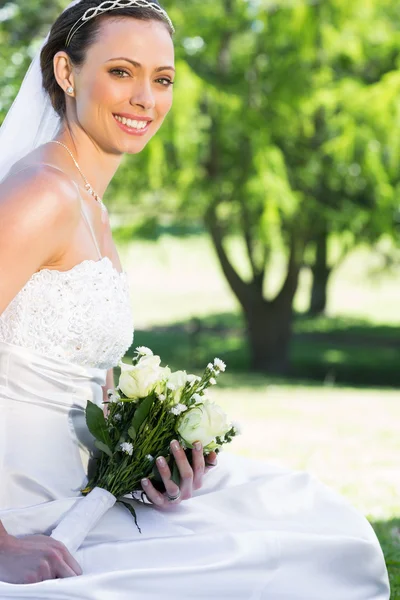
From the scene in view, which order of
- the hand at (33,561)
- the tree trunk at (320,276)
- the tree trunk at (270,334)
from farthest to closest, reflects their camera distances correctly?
1. the tree trunk at (320,276)
2. the tree trunk at (270,334)
3. the hand at (33,561)

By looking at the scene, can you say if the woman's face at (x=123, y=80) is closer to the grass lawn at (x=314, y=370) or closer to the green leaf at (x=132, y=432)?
the green leaf at (x=132, y=432)

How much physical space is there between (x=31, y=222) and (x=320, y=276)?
19.8 m

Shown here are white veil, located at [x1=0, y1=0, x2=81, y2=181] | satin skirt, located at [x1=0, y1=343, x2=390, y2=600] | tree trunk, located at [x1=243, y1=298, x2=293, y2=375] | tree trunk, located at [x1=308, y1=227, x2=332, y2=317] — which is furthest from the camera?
tree trunk, located at [x1=308, y1=227, x2=332, y2=317]

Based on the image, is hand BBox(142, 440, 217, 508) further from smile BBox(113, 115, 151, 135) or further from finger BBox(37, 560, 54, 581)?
smile BBox(113, 115, 151, 135)

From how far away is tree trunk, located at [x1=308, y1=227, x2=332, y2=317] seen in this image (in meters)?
17.7

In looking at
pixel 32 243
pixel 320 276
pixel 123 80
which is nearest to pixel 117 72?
pixel 123 80

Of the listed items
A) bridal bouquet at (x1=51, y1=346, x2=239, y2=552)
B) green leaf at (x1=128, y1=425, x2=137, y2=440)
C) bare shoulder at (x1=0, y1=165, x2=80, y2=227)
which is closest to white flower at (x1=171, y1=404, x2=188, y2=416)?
bridal bouquet at (x1=51, y1=346, x2=239, y2=552)

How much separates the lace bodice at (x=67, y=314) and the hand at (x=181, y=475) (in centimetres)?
39

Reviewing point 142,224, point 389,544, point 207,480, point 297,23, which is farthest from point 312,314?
point 207,480

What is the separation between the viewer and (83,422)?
248 cm

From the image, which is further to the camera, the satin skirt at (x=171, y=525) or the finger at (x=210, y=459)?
the finger at (x=210, y=459)

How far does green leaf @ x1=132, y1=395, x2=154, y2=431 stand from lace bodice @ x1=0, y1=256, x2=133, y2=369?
0.26 metres

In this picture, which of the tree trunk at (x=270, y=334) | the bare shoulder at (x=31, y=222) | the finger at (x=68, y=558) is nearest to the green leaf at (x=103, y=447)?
the finger at (x=68, y=558)

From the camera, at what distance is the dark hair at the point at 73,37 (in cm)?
254
